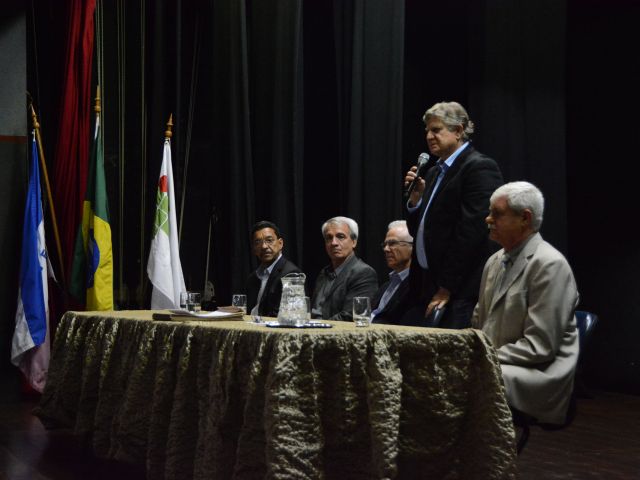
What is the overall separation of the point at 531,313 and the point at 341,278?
171 centimetres

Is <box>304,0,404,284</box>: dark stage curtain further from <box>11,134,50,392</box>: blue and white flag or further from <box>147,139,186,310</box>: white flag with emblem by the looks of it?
<box>11,134,50,392</box>: blue and white flag

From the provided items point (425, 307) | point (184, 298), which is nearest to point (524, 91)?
point (425, 307)

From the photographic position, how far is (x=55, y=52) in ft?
20.8

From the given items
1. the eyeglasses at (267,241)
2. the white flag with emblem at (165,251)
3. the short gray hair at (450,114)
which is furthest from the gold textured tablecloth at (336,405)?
the white flag with emblem at (165,251)

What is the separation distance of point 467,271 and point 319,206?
9.72 ft

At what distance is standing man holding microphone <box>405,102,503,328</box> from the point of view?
3488 millimetres

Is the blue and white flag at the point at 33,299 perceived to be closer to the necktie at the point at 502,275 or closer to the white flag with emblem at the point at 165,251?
the white flag with emblem at the point at 165,251

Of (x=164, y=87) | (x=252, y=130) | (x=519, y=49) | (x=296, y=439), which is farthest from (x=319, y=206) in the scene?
(x=296, y=439)

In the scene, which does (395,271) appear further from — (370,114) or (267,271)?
(370,114)

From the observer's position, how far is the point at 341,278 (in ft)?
14.4

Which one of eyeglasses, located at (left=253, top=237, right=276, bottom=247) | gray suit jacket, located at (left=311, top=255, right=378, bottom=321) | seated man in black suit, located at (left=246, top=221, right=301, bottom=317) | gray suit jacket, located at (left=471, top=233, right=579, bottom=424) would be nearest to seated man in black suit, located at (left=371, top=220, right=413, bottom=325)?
gray suit jacket, located at (left=311, top=255, right=378, bottom=321)

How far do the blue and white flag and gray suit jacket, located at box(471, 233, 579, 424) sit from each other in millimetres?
3444

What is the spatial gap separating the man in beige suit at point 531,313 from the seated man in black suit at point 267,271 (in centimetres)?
186

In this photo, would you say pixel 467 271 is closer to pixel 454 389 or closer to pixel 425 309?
pixel 425 309
